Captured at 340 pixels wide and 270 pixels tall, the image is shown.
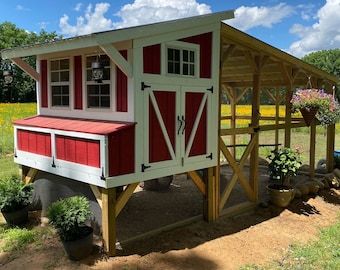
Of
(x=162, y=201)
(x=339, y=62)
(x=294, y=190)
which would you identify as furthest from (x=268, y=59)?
(x=339, y=62)

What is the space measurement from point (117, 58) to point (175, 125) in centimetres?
172

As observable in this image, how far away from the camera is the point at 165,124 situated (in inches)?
251

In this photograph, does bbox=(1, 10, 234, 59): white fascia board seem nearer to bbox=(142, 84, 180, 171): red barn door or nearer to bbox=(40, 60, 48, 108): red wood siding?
bbox=(40, 60, 48, 108): red wood siding

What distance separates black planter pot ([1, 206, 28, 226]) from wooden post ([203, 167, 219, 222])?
11.8 ft

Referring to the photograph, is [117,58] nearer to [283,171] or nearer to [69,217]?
[69,217]

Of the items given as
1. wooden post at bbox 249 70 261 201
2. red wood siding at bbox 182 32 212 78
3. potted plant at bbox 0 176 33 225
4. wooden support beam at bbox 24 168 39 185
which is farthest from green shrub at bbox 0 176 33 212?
wooden post at bbox 249 70 261 201

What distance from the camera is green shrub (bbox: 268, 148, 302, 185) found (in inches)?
341

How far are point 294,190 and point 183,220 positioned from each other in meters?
3.43

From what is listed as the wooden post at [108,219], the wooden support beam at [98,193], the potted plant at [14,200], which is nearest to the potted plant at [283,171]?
the wooden post at [108,219]

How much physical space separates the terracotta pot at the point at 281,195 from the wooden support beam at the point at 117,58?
4944 millimetres

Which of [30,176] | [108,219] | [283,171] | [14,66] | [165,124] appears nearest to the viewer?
[108,219]

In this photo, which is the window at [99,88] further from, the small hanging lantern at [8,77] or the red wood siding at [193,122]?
the small hanging lantern at [8,77]

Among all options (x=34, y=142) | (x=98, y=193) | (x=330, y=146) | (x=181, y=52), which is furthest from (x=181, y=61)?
(x=330, y=146)

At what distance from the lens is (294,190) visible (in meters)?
9.28
